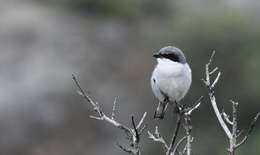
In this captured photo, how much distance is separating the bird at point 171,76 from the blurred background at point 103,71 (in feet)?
22.5

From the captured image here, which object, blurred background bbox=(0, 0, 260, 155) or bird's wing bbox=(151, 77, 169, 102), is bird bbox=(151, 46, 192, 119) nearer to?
bird's wing bbox=(151, 77, 169, 102)

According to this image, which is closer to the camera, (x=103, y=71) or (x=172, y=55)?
(x=172, y=55)

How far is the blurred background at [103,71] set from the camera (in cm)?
1271

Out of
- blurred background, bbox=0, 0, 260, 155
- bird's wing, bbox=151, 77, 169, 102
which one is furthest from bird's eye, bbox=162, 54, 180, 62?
blurred background, bbox=0, 0, 260, 155

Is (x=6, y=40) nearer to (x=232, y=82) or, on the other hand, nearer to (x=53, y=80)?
(x=53, y=80)

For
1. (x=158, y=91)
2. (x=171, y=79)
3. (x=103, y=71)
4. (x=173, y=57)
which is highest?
(x=173, y=57)

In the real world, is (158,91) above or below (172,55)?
below

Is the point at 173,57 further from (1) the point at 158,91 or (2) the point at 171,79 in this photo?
(1) the point at 158,91

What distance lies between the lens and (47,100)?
46.2ft

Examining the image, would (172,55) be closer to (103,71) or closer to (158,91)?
(158,91)

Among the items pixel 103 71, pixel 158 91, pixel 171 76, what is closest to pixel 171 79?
pixel 171 76

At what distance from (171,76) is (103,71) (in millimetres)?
10279

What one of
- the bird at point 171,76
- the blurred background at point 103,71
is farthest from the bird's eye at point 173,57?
the blurred background at point 103,71

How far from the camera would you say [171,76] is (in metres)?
4.81
